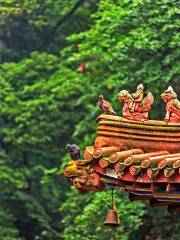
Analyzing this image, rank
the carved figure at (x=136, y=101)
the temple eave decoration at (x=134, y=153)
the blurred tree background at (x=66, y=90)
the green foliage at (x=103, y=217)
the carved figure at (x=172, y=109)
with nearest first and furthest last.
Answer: the temple eave decoration at (x=134, y=153) < the carved figure at (x=172, y=109) < the carved figure at (x=136, y=101) < the green foliage at (x=103, y=217) < the blurred tree background at (x=66, y=90)

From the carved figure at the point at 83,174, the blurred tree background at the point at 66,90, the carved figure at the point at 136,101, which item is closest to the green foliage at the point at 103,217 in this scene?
the blurred tree background at the point at 66,90

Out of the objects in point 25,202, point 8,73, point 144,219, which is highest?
point 8,73

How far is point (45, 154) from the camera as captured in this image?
2312 centimetres

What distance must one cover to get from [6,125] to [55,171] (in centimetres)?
414

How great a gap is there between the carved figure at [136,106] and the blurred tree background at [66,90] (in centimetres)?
663

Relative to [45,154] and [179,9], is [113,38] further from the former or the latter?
[45,154]

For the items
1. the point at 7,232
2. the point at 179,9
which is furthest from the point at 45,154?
the point at 179,9

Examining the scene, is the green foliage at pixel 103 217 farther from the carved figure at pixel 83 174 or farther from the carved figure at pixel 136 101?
the carved figure at pixel 136 101

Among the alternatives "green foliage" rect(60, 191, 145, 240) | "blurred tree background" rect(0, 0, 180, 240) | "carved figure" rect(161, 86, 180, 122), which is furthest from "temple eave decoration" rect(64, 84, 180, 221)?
"green foliage" rect(60, 191, 145, 240)

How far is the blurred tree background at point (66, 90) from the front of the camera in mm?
16688

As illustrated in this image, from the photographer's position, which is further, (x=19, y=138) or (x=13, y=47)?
(x=13, y=47)

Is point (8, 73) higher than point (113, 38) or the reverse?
the reverse

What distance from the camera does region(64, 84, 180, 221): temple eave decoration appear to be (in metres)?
8.98

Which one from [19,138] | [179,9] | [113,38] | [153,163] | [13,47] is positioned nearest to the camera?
[153,163]
